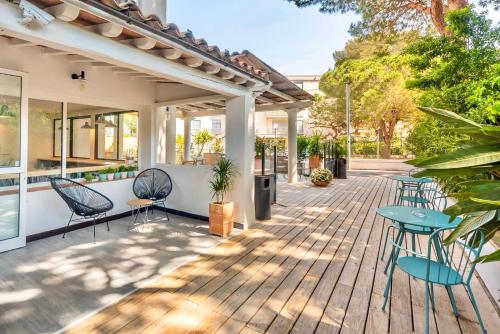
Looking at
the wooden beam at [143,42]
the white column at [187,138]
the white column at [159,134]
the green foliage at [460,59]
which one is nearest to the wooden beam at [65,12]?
the wooden beam at [143,42]

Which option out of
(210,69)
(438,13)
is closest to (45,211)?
(210,69)

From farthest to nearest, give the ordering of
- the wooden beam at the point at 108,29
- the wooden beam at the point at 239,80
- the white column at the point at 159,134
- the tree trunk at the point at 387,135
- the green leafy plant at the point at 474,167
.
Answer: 1. the tree trunk at the point at 387,135
2. the white column at the point at 159,134
3. the wooden beam at the point at 239,80
4. the wooden beam at the point at 108,29
5. the green leafy plant at the point at 474,167

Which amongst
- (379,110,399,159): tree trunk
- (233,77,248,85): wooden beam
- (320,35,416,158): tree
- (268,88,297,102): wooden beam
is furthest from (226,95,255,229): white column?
(379,110,399,159): tree trunk

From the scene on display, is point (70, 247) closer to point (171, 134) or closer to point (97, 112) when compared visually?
point (97, 112)

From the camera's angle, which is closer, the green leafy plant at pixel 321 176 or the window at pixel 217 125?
the green leafy plant at pixel 321 176

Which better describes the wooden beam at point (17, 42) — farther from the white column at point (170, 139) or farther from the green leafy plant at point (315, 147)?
the green leafy plant at point (315, 147)

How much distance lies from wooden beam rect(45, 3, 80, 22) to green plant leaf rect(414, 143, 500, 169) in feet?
9.40

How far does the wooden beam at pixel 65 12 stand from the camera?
7.43ft

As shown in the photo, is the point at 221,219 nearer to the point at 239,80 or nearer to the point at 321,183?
the point at 239,80

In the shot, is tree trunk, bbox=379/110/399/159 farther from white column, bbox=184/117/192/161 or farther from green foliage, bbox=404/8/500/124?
white column, bbox=184/117/192/161

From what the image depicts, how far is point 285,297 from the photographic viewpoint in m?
2.70

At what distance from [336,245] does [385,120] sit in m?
14.3

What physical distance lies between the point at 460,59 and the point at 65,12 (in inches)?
261

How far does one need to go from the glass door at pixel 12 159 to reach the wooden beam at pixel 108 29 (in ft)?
6.54
